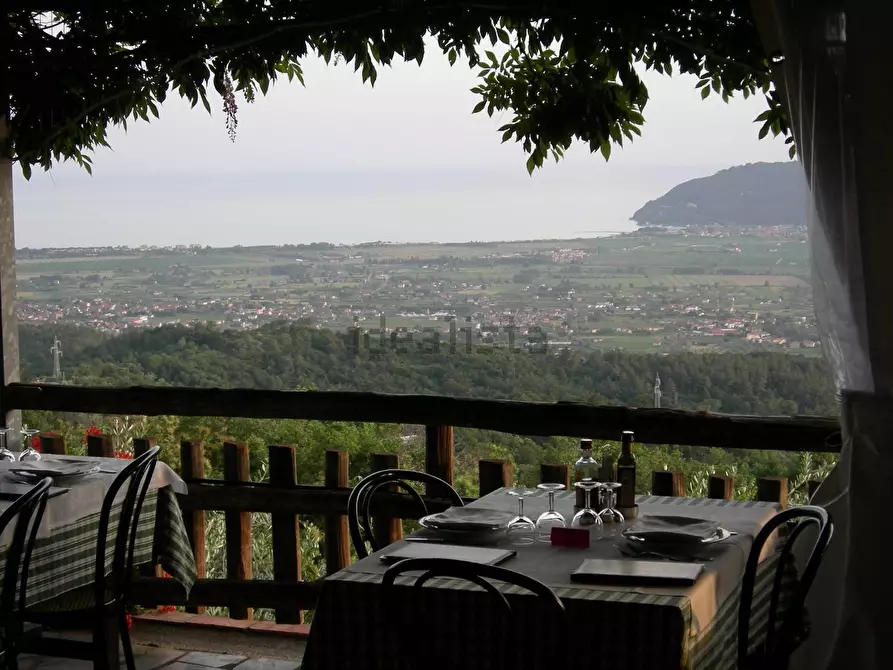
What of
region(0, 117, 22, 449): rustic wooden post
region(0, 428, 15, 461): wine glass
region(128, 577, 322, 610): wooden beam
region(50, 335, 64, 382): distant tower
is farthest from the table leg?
region(50, 335, 64, 382): distant tower

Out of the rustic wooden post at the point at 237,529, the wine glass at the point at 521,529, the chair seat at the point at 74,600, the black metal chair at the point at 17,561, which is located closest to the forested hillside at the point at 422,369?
the rustic wooden post at the point at 237,529

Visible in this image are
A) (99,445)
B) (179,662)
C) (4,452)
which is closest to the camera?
(4,452)

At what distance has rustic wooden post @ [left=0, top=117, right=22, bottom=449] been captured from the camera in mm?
4602

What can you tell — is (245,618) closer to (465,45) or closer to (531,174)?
(531,174)

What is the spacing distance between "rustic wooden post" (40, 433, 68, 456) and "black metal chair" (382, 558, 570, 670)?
3.04 m

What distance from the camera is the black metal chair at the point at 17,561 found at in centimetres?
292

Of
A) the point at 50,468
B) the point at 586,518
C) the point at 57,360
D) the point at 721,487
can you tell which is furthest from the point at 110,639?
the point at 57,360

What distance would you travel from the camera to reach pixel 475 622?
7.33ft

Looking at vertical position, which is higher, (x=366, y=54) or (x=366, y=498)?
(x=366, y=54)

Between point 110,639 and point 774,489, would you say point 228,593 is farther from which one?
point 774,489

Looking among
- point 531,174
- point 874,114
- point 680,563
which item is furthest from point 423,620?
point 531,174

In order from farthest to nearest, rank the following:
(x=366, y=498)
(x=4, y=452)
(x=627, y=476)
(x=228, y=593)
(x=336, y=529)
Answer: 1. (x=228, y=593)
2. (x=336, y=529)
3. (x=4, y=452)
4. (x=366, y=498)
5. (x=627, y=476)

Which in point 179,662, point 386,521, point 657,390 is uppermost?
point 657,390

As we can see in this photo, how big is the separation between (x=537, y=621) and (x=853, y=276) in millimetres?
1443
